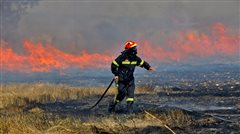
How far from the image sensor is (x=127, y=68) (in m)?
16.3

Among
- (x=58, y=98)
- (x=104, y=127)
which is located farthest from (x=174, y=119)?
(x=58, y=98)

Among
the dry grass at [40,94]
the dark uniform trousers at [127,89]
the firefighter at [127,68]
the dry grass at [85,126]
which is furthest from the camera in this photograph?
the dry grass at [40,94]

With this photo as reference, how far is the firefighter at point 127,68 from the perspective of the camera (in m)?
16.1

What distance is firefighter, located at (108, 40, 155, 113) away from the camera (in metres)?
16.1

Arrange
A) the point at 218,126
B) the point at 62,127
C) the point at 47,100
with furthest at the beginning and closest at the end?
1. the point at 47,100
2. the point at 218,126
3. the point at 62,127

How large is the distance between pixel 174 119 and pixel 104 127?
2.53 metres

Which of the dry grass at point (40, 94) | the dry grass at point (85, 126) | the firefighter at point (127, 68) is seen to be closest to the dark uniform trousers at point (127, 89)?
the firefighter at point (127, 68)

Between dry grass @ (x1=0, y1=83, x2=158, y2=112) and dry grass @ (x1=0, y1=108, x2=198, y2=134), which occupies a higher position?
dry grass @ (x1=0, y1=83, x2=158, y2=112)

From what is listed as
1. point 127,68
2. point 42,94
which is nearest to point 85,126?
point 127,68

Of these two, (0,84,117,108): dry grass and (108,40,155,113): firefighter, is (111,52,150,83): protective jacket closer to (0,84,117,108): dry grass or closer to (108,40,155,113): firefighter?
(108,40,155,113): firefighter

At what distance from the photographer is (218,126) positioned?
44.9 feet

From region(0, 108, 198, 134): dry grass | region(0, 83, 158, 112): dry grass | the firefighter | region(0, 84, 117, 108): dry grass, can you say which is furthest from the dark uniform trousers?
region(0, 84, 117, 108): dry grass

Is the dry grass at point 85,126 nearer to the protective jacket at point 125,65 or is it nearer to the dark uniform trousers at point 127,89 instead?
the dark uniform trousers at point 127,89

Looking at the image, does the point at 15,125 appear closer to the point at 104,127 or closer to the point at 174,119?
the point at 104,127
